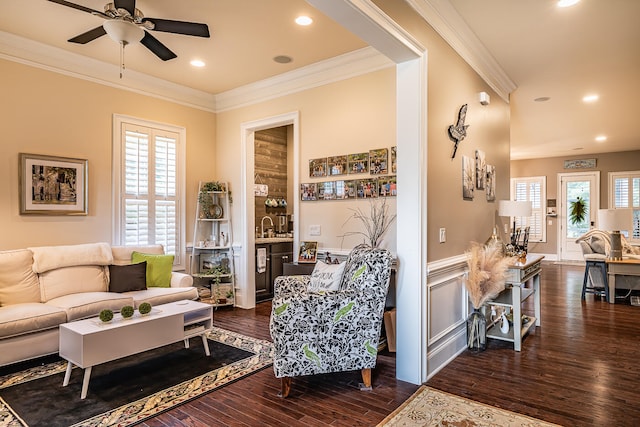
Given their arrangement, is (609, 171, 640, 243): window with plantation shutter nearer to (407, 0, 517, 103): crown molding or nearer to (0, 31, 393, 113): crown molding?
(407, 0, 517, 103): crown molding

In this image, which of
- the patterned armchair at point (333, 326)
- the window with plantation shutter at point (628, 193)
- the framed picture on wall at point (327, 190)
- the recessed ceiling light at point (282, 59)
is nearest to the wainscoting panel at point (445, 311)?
the patterned armchair at point (333, 326)

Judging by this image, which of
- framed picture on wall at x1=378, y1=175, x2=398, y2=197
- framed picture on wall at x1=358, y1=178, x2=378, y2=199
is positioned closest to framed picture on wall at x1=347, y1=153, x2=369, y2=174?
framed picture on wall at x1=358, y1=178, x2=378, y2=199

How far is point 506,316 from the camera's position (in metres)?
3.92

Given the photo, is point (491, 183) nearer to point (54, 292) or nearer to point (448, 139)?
point (448, 139)

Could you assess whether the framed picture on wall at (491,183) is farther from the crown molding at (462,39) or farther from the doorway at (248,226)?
the doorway at (248,226)

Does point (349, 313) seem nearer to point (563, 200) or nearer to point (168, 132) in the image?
point (168, 132)

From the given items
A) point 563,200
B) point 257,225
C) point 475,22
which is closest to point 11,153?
point 257,225

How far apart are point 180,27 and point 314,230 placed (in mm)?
2554

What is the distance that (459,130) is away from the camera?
11.8ft

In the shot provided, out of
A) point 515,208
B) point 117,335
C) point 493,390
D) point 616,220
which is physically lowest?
point 493,390

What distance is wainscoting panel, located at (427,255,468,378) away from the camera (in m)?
3.14

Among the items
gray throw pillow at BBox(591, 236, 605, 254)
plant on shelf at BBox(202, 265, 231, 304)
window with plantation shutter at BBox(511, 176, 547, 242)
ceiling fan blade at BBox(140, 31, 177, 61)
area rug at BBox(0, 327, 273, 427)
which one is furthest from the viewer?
window with plantation shutter at BBox(511, 176, 547, 242)

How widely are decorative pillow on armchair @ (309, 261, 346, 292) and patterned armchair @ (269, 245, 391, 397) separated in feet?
0.55

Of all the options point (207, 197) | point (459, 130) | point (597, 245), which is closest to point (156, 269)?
point (207, 197)
